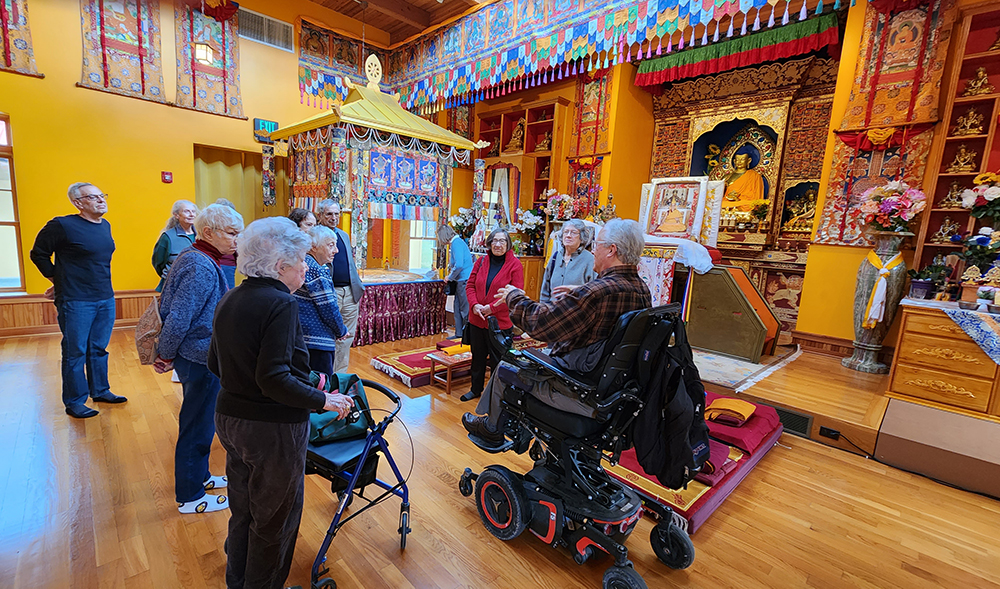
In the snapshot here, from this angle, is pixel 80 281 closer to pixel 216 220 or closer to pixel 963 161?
pixel 216 220

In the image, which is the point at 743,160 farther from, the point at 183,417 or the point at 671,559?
the point at 183,417

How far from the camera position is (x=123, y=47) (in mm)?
5562

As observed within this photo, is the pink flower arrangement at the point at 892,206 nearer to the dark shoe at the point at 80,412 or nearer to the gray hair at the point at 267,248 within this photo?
the gray hair at the point at 267,248

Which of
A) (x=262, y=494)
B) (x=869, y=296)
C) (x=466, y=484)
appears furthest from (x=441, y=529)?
(x=869, y=296)

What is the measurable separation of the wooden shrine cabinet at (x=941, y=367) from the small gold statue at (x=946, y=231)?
1.60 metres

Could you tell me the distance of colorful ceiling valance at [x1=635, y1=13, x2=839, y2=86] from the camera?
5234mm

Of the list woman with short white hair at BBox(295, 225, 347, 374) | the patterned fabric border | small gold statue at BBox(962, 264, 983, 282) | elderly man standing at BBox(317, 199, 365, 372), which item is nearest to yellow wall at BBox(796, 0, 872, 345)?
small gold statue at BBox(962, 264, 983, 282)

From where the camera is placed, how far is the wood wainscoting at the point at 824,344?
5.01 meters

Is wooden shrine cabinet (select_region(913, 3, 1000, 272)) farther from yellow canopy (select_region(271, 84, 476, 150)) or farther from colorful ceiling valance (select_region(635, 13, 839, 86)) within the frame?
yellow canopy (select_region(271, 84, 476, 150))

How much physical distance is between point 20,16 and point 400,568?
23.9 feet

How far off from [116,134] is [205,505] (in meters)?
5.70

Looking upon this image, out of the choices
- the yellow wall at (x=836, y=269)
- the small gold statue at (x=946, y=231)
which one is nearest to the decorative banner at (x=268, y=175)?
the yellow wall at (x=836, y=269)

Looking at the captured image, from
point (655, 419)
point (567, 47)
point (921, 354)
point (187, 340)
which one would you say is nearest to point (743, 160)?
point (567, 47)

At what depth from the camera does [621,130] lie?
6.72m
